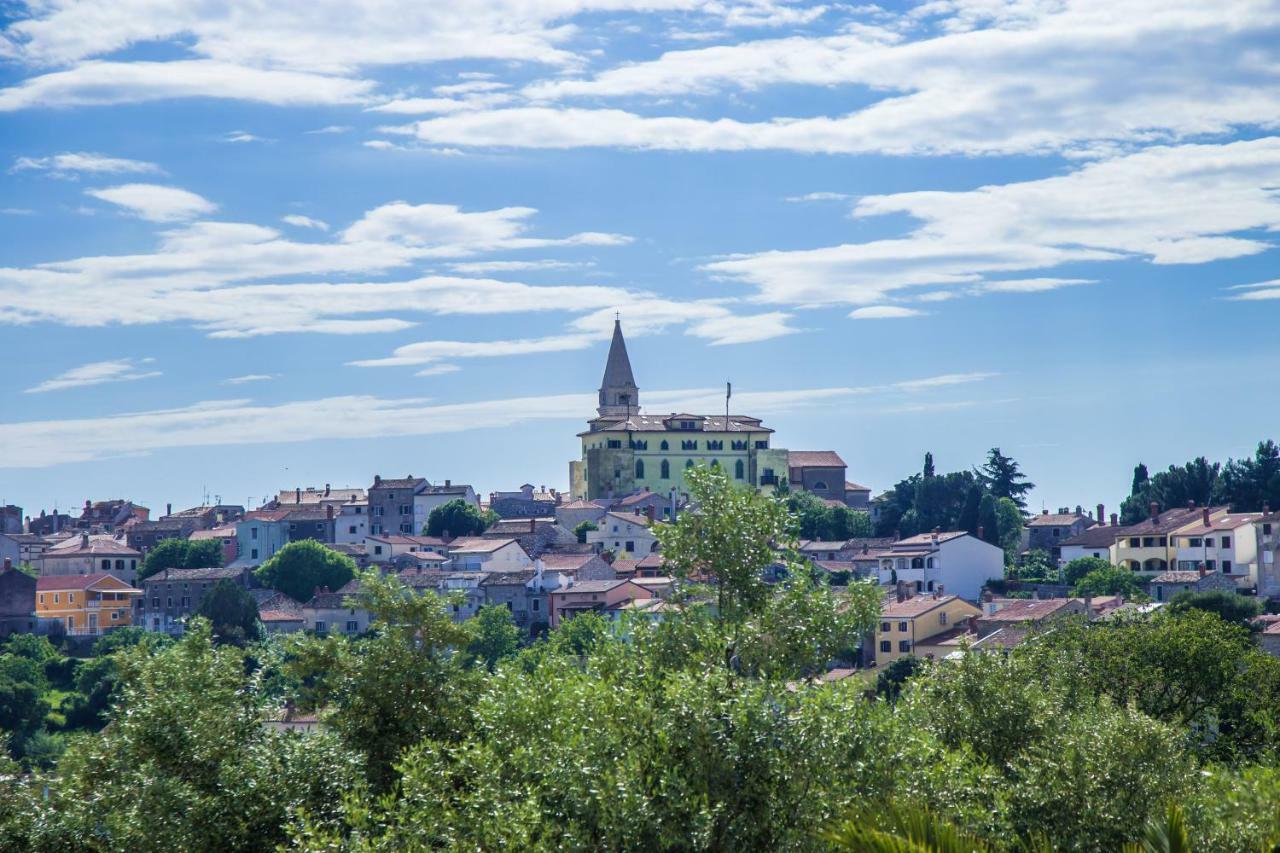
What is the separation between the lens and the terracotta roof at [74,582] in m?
99.4

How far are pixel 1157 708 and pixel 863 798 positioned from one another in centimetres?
2552

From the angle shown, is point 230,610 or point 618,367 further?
point 618,367

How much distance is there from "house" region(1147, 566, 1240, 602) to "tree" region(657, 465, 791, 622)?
5874 centimetres

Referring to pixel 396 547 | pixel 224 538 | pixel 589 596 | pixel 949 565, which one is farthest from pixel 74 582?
pixel 949 565

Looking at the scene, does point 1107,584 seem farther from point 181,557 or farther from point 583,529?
point 181,557

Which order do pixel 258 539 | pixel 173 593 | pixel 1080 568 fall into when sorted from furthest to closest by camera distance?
pixel 258 539
pixel 173 593
pixel 1080 568

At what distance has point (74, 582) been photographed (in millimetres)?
100938

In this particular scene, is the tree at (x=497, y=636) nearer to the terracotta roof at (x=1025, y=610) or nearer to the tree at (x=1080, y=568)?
the terracotta roof at (x=1025, y=610)

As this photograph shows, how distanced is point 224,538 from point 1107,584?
61549mm

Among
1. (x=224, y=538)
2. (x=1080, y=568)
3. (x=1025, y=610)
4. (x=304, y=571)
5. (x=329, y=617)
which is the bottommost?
(x=329, y=617)

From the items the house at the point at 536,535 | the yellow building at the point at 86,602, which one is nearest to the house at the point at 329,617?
the house at the point at 536,535

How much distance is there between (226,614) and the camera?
88.6m

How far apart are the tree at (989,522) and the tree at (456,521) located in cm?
3454

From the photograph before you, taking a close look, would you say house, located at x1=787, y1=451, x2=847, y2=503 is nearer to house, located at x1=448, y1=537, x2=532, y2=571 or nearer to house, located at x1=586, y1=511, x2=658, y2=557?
house, located at x1=586, y1=511, x2=658, y2=557
